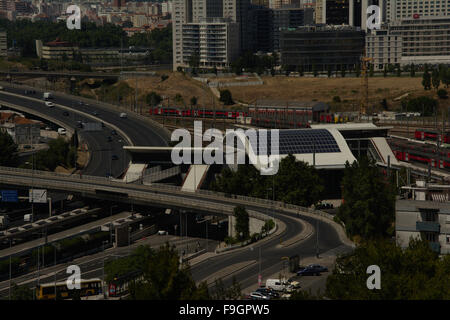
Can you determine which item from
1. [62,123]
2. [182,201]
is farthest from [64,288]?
[62,123]

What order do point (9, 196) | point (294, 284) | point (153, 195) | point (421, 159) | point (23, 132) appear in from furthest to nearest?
point (23, 132) < point (421, 159) < point (9, 196) < point (153, 195) < point (294, 284)

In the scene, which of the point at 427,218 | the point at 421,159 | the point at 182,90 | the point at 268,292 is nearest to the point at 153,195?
the point at 427,218

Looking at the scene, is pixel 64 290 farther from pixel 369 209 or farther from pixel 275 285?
pixel 369 209

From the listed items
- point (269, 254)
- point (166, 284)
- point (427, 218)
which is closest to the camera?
point (166, 284)

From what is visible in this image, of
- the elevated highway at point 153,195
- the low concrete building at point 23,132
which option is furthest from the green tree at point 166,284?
the low concrete building at point 23,132

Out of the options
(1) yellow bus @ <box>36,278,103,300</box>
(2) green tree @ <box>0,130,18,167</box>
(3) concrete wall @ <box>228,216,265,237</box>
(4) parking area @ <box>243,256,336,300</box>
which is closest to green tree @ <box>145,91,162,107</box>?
(2) green tree @ <box>0,130,18,167</box>

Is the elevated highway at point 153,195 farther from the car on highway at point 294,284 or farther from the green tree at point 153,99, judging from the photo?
the green tree at point 153,99

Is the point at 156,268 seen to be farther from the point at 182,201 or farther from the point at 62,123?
the point at 62,123

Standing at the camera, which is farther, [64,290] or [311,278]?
[64,290]

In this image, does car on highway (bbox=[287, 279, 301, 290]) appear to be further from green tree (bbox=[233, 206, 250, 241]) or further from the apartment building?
green tree (bbox=[233, 206, 250, 241])
